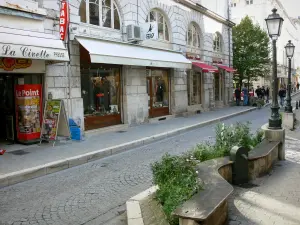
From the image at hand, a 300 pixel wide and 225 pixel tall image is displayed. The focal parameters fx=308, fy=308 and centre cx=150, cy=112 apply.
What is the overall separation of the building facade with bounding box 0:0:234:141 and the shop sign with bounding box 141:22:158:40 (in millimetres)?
44

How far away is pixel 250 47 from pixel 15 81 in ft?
83.0

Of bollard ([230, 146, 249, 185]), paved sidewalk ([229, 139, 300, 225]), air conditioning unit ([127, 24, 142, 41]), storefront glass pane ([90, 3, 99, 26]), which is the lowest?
paved sidewalk ([229, 139, 300, 225])

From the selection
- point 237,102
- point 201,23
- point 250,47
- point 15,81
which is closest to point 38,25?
point 15,81

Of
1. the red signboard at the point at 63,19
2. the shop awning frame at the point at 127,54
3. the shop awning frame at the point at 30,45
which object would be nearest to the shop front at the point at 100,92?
the shop awning frame at the point at 127,54

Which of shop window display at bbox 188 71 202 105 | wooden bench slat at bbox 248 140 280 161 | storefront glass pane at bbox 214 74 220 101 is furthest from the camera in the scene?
storefront glass pane at bbox 214 74 220 101

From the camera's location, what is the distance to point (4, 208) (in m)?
4.82

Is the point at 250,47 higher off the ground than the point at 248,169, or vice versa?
the point at 250,47

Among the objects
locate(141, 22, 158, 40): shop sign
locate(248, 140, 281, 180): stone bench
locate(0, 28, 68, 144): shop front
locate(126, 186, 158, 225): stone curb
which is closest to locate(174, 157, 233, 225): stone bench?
locate(126, 186, 158, 225): stone curb

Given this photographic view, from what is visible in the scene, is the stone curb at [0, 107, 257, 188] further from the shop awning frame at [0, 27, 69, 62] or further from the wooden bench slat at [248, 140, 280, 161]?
the wooden bench slat at [248, 140, 280, 161]

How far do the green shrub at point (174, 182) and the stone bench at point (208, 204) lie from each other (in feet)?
0.44

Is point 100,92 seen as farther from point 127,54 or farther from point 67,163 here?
point 67,163

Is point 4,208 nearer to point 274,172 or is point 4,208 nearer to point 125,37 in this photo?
point 274,172

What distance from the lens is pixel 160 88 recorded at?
16.7 meters

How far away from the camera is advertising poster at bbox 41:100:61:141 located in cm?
927
